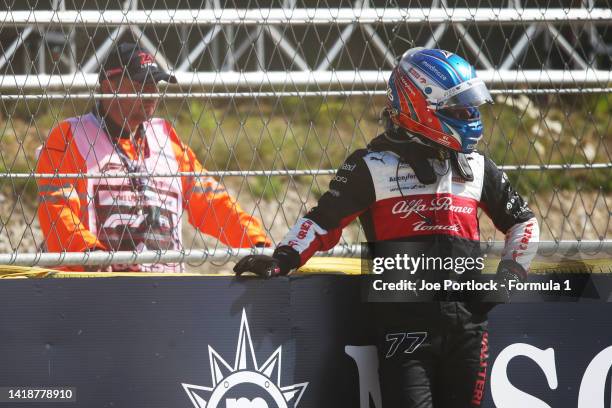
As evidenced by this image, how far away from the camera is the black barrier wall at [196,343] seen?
3600 millimetres

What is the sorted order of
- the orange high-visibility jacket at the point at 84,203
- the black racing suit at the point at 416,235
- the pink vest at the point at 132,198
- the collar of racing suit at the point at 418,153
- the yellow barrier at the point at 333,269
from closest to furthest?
1. the black racing suit at the point at 416,235
2. the collar of racing suit at the point at 418,153
3. the yellow barrier at the point at 333,269
4. the orange high-visibility jacket at the point at 84,203
5. the pink vest at the point at 132,198

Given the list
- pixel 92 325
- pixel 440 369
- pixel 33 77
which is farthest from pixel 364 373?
pixel 33 77

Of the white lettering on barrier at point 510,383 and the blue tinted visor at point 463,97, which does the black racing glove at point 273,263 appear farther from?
the blue tinted visor at point 463,97

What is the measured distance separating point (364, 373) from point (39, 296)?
123 cm

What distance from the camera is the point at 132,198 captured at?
166 inches

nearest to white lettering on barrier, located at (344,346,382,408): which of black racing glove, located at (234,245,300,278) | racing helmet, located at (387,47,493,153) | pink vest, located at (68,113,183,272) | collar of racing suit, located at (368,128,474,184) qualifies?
black racing glove, located at (234,245,300,278)

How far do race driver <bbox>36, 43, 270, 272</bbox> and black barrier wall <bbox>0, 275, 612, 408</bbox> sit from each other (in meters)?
0.42

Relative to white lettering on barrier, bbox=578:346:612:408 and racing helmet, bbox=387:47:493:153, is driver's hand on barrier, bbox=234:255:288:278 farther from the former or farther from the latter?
white lettering on barrier, bbox=578:346:612:408

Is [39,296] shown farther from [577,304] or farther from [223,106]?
[223,106]

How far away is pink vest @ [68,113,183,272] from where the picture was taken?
418cm

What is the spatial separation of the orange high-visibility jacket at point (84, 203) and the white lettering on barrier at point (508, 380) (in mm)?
1112

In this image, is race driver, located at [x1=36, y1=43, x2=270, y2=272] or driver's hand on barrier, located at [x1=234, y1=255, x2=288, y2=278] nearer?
driver's hand on barrier, located at [x1=234, y1=255, x2=288, y2=278]

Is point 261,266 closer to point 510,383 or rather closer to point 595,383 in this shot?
→ point 510,383

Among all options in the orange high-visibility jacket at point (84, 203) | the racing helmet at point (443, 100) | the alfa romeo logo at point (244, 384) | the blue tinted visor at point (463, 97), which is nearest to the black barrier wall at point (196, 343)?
the alfa romeo logo at point (244, 384)
